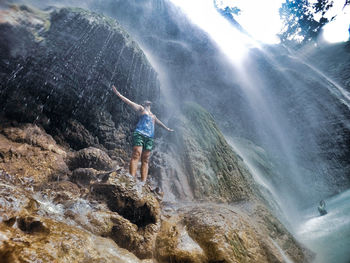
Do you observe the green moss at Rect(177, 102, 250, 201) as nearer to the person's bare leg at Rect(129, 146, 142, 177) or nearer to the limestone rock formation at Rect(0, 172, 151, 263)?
the person's bare leg at Rect(129, 146, 142, 177)

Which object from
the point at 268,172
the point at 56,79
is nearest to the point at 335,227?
the point at 268,172

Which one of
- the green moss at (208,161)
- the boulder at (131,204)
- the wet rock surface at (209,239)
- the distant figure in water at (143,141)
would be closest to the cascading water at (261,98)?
the green moss at (208,161)

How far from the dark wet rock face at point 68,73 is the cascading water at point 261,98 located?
14.8 feet

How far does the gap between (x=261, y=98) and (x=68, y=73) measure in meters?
11.7

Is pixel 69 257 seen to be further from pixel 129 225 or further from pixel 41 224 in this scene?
pixel 129 225

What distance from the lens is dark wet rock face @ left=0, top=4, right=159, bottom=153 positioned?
4.61 m

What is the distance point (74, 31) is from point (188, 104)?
4796mm

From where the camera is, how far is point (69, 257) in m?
1.81

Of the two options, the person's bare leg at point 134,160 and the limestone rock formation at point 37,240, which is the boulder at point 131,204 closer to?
the limestone rock formation at point 37,240

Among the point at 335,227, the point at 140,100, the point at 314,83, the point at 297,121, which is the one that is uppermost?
the point at 314,83

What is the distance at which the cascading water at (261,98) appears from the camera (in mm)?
10594

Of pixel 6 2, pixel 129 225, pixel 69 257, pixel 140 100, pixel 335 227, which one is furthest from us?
pixel 140 100

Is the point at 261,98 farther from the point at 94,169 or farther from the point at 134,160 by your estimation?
the point at 94,169

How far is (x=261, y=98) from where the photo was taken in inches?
523
